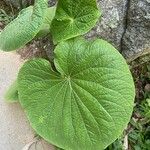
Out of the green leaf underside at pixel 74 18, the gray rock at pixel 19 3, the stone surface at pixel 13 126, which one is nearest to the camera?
the green leaf underside at pixel 74 18

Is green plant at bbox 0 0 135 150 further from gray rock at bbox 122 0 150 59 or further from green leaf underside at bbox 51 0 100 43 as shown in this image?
gray rock at bbox 122 0 150 59

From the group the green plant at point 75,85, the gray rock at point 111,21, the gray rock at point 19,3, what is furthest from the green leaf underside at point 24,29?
the gray rock at point 19,3

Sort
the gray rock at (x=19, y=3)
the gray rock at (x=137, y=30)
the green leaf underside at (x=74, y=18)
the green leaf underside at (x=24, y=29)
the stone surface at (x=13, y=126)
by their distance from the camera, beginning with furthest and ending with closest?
the gray rock at (x=19, y=3) → the stone surface at (x=13, y=126) → the gray rock at (x=137, y=30) → the green leaf underside at (x=74, y=18) → the green leaf underside at (x=24, y=29)

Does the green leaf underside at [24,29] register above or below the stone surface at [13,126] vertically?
above

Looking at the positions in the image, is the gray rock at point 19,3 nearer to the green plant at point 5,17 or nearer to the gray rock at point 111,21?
the green plant at point 5,17

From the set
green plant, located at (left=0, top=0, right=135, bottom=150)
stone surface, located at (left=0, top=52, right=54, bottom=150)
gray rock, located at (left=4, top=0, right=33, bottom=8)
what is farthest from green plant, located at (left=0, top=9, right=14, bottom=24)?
green plant, located at (left=0, top=0, right=135, bottom=150)

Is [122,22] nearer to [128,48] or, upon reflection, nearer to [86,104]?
[128,48]

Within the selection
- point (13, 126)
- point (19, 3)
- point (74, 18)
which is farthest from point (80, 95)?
point (19, 3)
